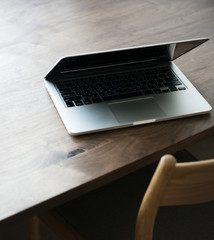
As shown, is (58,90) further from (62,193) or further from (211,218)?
(211,218)

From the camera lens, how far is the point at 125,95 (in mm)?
1004

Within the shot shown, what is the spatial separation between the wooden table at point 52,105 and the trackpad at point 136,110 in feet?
0.08

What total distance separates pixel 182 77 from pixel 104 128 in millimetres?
285

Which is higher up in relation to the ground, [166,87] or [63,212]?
[166,87]

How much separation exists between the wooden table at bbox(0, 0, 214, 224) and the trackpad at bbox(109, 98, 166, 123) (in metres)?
0.02

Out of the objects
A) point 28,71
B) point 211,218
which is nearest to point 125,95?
point 28,71

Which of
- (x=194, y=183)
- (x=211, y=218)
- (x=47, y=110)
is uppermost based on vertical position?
(x=47, y=110)

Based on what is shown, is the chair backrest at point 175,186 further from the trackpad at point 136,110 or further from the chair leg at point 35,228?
the chair leg at point 35,228

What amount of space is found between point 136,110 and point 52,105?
0.62 ft

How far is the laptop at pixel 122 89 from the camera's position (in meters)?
0.94

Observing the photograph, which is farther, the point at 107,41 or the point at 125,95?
the point at 107,41

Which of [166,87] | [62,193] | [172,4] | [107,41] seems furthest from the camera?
[172,4]

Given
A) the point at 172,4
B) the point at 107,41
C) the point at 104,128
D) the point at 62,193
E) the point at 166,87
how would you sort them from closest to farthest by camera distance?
the point at 62,193, the point at 104,128, the point at 166,87, the point at 107,41, the point at 172,4

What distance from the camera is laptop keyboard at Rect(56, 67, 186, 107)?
0.98 meters
